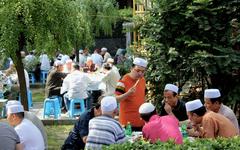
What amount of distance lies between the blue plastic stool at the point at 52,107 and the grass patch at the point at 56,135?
0.48 meters

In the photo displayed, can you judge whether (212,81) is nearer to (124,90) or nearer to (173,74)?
(173,74)

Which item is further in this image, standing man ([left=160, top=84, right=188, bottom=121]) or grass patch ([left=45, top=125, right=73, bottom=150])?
grass patch ([left=45, top=125, right=73, bottom=150])

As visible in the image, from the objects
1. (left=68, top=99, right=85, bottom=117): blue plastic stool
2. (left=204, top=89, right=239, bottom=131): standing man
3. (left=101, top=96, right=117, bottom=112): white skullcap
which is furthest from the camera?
(left=68, top=99, right=85, bottom=117): blue plastic stool

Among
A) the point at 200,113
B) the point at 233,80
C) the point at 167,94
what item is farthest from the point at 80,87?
the point at 200,113

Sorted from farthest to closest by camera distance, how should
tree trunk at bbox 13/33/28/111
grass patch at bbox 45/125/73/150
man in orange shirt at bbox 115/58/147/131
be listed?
1. grass patch at bbox 45/125/73/150
2. tree trunk at bbox 13/33/28/111
3. man in orange shirt at bbox 115/58/147/131

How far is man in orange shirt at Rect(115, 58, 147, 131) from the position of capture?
26.2 feet

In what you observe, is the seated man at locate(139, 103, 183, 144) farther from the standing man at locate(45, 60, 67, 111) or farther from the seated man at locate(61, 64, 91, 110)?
the standing man at locate(45, 60, 67, 111)

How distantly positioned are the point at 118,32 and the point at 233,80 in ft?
68.4

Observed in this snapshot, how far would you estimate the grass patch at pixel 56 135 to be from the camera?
35.6ft

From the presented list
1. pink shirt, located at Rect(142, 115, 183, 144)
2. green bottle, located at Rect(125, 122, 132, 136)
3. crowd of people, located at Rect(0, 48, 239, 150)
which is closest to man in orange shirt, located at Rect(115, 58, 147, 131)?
crowd of people, located at Rect(0, 48, 239, 150)

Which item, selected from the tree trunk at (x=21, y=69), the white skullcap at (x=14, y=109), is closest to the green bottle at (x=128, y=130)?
the white skullcap at (x=14, y=109)

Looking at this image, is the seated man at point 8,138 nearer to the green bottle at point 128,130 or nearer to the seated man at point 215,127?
the green bottle at point 128,130

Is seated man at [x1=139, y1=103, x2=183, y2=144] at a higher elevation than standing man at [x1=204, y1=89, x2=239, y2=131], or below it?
below

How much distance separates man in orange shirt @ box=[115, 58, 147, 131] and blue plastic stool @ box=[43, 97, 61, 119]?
525 cm
